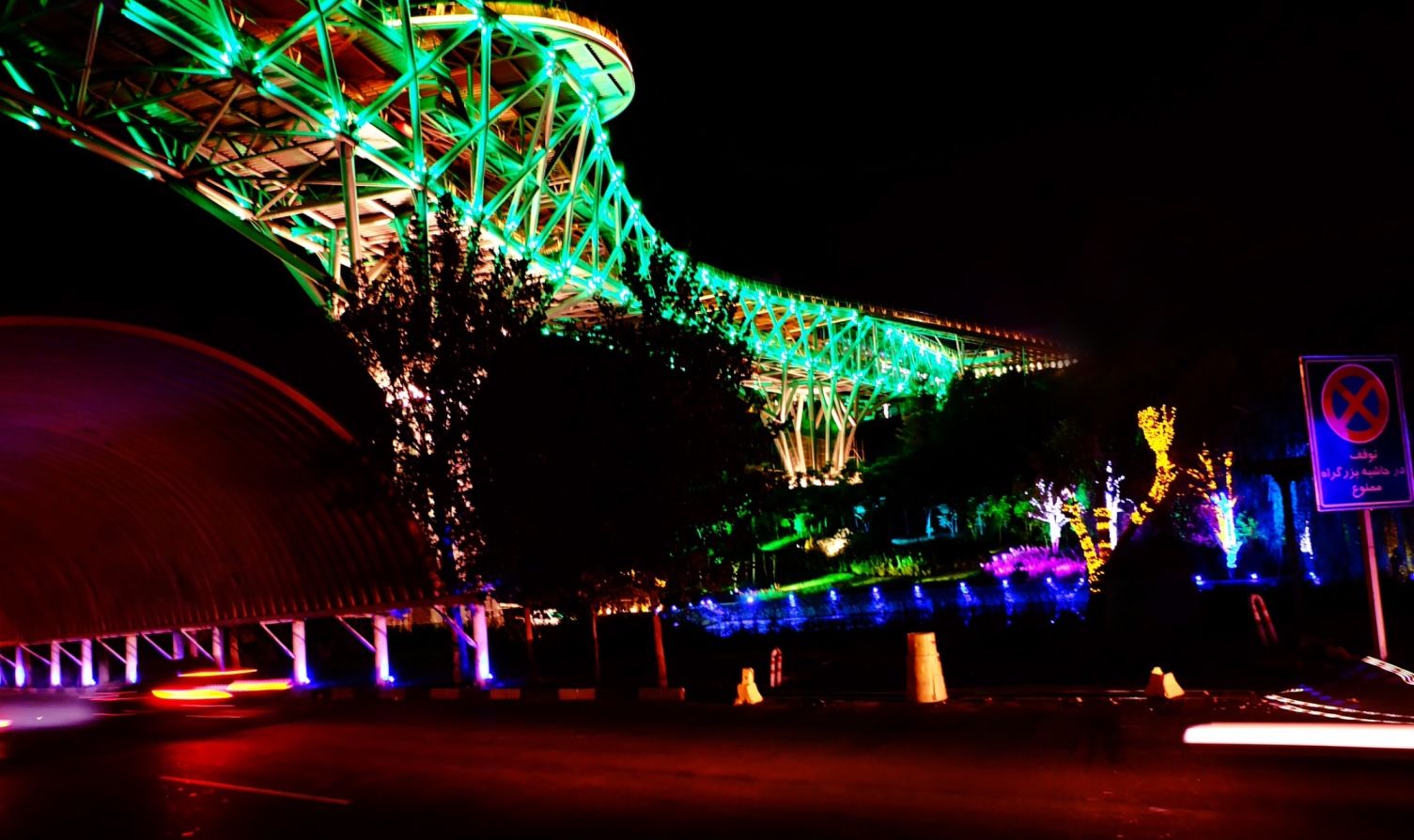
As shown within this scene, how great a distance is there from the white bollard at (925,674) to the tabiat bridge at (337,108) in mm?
6345

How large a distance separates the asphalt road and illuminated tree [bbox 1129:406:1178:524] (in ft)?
49.5

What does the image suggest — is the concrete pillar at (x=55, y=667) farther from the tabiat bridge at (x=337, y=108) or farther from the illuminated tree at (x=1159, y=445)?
the illuminated tree at (x=1159, y=445)

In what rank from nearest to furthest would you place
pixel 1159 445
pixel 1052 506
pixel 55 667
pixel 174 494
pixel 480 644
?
pixel 480 644 → pixel 174 494 → pixel 1159 445 → pixel 55 667 → pixel 1052 506

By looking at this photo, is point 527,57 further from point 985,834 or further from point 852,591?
point 985,834

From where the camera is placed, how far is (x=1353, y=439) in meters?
14.1

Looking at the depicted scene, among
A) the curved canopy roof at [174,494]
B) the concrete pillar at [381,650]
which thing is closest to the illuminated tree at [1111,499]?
the curved canopy roof at [174,494]

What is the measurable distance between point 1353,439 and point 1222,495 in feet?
65.0

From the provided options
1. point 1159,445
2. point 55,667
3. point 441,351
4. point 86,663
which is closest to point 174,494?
point 86,663

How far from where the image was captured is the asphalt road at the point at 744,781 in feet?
27.4

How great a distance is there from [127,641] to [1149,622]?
97.5 ft

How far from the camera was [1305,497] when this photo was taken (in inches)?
1248

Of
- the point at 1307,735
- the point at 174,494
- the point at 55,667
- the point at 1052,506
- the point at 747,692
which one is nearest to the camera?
the point at 1307,735

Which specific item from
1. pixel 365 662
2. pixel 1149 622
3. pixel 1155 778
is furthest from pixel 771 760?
pixel 365 662

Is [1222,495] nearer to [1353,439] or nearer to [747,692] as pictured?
[1353,439]
